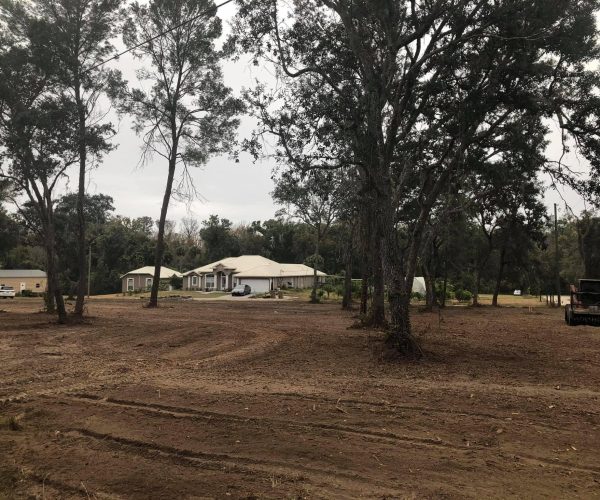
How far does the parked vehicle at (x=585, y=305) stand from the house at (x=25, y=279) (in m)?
66.5

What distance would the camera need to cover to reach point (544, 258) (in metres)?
62.3

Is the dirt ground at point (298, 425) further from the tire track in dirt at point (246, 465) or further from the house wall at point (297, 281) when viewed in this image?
the house wall at point (297, 281)

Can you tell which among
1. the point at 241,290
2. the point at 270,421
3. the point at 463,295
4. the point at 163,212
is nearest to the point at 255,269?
the point at 241,290

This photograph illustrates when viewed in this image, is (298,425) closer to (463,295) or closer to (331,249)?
(463,295)

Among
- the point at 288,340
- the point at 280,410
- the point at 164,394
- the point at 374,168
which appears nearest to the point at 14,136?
the point at 288,340

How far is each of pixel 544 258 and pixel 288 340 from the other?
56.9 metres

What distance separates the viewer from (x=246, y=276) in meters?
62.1

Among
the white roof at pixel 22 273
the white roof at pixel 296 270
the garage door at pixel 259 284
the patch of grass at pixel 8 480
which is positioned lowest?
the patch of grass at pixel 8 480

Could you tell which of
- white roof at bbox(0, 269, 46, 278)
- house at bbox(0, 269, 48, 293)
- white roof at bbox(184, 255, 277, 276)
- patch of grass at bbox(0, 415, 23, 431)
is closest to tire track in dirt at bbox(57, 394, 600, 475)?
patch of grass at bbox(0, 415, 23, 431)

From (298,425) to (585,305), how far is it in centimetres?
2054

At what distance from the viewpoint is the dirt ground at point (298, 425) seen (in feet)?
15.0

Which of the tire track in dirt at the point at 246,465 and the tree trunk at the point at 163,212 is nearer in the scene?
the tire track in dirt at the point at 246,465

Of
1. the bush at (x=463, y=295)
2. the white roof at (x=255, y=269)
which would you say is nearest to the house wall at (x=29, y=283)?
the white roof at (x=255, y=269)

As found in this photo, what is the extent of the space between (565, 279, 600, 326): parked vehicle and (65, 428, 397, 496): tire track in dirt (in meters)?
21.2
